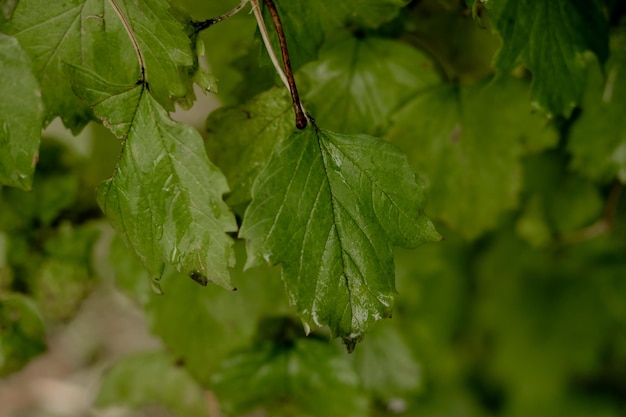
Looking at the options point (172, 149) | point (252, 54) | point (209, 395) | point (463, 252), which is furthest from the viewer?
point (463, 252)

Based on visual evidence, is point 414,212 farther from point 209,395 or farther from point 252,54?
point 209,395

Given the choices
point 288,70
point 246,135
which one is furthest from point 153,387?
point 288,70

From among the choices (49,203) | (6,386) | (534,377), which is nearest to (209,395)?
(49,203)

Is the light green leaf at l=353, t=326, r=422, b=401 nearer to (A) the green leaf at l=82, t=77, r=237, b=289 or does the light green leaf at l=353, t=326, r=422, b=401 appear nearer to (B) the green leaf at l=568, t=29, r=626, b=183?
(B) the green leaf at l=568, t=29, r=626, b=183

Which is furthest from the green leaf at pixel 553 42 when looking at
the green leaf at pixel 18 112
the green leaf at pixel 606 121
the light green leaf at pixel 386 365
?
the light green leaf at pixel 386 365

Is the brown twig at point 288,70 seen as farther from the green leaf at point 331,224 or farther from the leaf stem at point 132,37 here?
the leaf stem at point 132,37

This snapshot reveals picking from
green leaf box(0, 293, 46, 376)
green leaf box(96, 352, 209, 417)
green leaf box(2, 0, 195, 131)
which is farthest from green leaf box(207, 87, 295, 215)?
green leaf box(96, 352, 209, 417)
